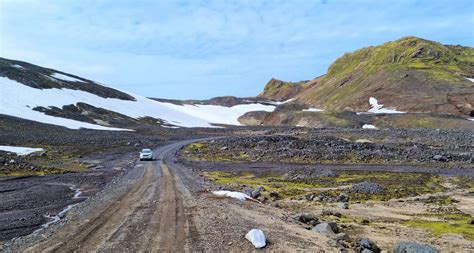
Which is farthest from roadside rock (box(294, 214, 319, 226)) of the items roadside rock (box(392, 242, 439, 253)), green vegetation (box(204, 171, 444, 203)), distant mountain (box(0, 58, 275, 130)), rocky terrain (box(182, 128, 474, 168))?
distant mountain (box(0, 58, 275, 130))

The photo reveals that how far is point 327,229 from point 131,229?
7950 millimetres

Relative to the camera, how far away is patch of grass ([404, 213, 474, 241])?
19.5 meters

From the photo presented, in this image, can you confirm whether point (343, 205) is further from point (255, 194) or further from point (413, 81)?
point (413, 81)

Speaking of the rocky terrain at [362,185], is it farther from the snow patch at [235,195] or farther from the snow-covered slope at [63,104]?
the snow-covered slope at [63,104]

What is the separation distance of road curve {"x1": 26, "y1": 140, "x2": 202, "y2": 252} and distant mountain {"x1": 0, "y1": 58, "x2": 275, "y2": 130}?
307 ft

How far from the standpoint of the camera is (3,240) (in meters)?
17.8

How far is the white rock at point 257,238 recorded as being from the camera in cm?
1573

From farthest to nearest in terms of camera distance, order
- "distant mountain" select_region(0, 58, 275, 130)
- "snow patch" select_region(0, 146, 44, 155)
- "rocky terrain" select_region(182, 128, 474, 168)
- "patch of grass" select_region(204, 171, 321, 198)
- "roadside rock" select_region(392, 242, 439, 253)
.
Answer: "distant mountain" select_region(0, 58, 275, 130) < "snow patch" select_region(0, 146, 44, 155) < "rocky terrain" select_region(182, 128, 474, 168) < "patch of grass" select_region(204, 171, 321, 198) < "roadside rock" select_region(392, 242, 439, 253)

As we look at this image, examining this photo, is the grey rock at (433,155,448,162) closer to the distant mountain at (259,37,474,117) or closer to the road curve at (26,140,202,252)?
the road curve at (26,140,202,252)

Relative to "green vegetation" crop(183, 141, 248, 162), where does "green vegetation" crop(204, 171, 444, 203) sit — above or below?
below

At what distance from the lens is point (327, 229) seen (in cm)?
1834

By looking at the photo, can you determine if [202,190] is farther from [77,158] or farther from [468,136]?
[468,136]

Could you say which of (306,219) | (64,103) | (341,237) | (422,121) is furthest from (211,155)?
(64,103)

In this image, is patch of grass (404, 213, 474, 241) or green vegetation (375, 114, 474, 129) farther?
green vegetation (375, 114, 474, 129)
